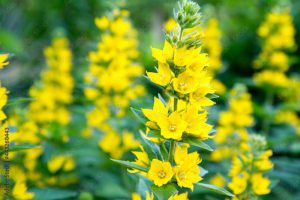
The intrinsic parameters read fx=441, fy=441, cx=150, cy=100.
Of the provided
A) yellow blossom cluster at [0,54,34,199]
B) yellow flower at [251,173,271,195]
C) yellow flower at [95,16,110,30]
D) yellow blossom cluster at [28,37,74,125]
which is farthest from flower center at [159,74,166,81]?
yellow blossom cluster at [28,37,74,125]

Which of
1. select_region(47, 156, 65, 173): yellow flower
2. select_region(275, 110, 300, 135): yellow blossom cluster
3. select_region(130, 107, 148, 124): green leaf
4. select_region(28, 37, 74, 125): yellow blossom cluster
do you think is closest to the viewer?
select_region(130, 107, 148, 124): green leaf

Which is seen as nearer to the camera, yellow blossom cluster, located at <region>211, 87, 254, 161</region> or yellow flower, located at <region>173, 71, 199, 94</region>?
yellow flower, located at <region>173, 71, 199, 94</region>

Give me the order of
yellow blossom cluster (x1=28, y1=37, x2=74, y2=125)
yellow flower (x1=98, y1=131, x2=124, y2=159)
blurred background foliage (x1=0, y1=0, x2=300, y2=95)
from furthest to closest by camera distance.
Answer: blurred background foliage (x1=0, y1=0, x2=300, y2=95) → yellow blossom cluster (x1=28, y1=37, x2=74, y2=125) → yellow flower (x1=98, y1=131, x2=124, y2=159)

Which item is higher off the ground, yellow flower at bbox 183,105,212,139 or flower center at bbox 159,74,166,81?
flower center at bbox 159,74,166,81

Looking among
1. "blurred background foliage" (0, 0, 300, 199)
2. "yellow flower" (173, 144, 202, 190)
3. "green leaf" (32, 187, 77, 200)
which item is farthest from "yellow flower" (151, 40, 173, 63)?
"blurred background foliage" (0, 0, 300, 199)

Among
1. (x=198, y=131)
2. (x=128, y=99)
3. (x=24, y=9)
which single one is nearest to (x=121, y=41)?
(x=128, y=99)

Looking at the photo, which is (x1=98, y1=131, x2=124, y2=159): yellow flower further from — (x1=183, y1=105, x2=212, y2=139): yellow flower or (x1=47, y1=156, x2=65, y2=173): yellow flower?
(x1=183, y1=105, x2=212, y2=139): yellow flower

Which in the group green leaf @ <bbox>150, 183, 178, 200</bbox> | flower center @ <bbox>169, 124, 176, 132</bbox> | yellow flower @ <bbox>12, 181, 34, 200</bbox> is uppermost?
flower center @ <bbox>169, 124, 176, 132</bbox>

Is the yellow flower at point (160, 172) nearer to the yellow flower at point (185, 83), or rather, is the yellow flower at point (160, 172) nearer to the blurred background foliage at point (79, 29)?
the yellow flower at point (185, 83)

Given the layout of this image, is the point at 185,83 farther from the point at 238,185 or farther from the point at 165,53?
the point at 238,185

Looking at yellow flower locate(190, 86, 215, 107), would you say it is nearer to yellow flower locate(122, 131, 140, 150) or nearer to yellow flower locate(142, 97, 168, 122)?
yellow flower locate(142, 97, 168, 122)
